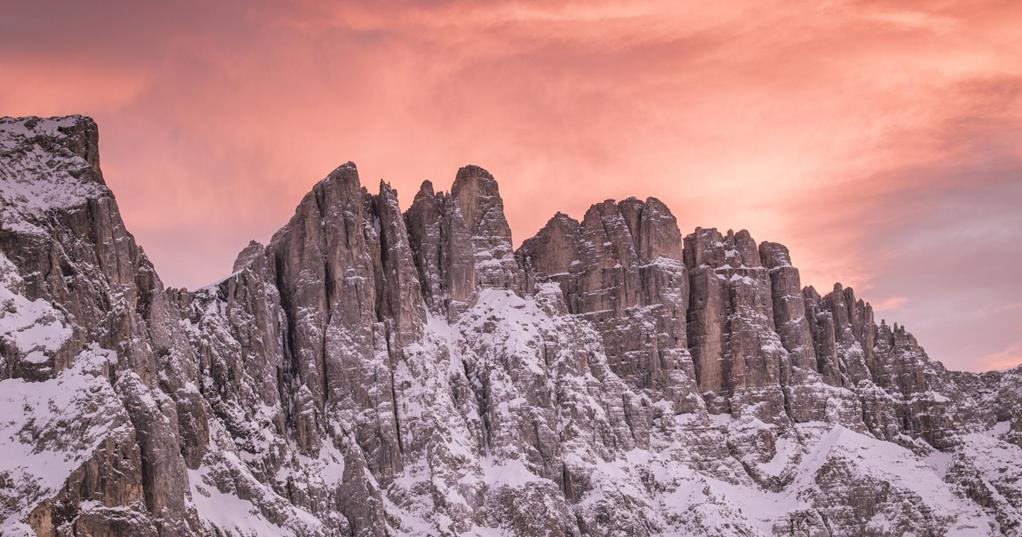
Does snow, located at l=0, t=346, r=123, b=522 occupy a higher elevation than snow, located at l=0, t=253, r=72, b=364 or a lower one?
lower

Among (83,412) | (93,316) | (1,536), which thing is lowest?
(1,536)

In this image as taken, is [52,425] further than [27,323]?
No

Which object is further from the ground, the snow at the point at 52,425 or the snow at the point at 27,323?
the snow at the point at 27,323

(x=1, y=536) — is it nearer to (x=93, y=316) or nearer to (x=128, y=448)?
(x=128, y=448)

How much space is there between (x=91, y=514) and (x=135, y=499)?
20.4 feet

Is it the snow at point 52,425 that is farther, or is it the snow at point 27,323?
the snow at point 27,323

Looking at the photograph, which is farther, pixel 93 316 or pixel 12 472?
pixel 93 316

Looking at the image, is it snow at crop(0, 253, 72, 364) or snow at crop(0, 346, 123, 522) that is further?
snow at crop(0, 253, 72, 364)

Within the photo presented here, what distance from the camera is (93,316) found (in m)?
200

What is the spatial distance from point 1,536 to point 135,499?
1686cm

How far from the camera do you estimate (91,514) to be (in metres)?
183

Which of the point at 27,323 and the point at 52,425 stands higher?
the point at 27,323

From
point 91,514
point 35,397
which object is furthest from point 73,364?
point 91,514

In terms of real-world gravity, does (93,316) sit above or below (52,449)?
above
